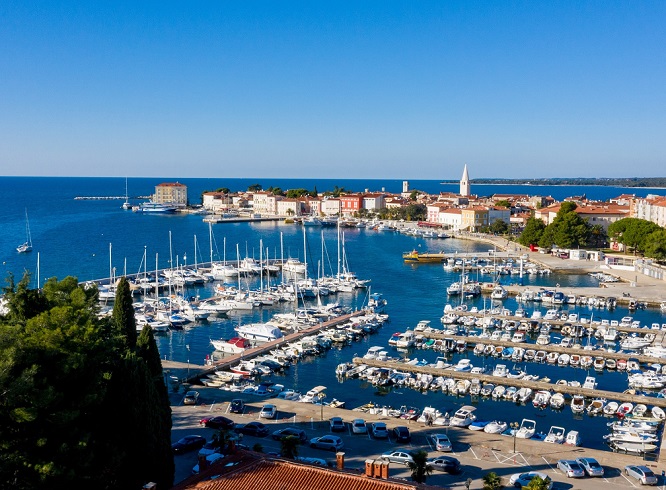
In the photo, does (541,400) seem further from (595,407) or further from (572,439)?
(572,439)

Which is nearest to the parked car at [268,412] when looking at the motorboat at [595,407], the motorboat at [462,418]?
the motorboat at [462,418]

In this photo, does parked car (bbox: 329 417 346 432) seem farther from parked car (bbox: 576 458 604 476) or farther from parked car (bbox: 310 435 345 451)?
parked car (bbox: 576 458 604 476)

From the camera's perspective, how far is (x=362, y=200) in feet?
335

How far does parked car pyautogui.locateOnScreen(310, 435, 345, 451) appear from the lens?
571 inches

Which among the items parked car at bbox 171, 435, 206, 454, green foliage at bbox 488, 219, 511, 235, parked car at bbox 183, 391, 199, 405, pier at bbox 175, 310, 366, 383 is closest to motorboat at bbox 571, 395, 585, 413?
pier at bbox 175, 310, 366, 383

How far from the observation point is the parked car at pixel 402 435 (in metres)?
15.3

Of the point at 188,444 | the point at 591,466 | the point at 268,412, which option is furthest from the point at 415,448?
the point at 188,444

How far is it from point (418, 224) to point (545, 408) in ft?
214

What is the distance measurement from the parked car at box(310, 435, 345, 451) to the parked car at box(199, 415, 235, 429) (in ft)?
8.17

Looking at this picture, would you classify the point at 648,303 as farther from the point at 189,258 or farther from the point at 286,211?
the point at 286,211

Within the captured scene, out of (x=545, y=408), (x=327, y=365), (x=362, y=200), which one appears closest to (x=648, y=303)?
(x=545, y=408)

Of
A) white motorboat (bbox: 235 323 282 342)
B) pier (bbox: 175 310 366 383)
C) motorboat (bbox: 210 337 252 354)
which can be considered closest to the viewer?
pier (bbox: 175 310 366 383)

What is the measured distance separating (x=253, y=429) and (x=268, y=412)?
4.58 feet

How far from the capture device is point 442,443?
14688 mm
